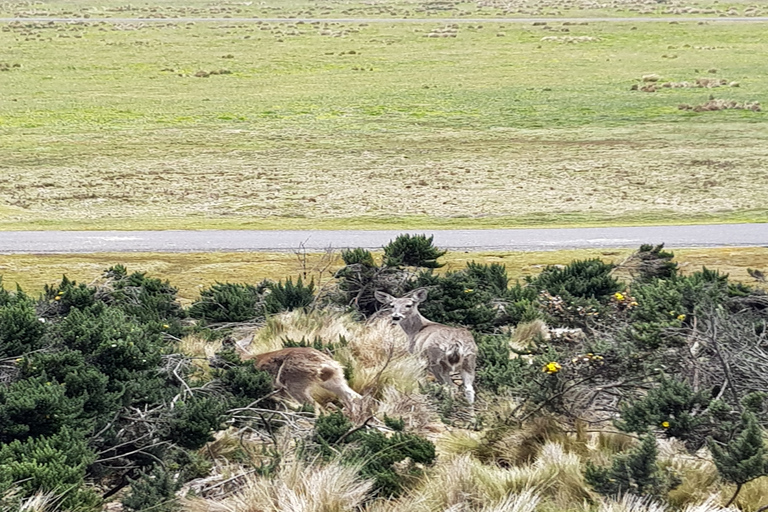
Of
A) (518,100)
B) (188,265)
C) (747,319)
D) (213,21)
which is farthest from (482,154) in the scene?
(213,21)

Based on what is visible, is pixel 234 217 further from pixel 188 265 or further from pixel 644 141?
pixel 644 141

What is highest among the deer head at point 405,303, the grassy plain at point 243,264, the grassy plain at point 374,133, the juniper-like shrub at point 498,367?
the grassy plain at point 374,133

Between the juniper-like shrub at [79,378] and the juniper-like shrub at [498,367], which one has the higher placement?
the juniper-like shrub at [79,378]

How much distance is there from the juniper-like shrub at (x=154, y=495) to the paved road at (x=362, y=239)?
33.5 ft

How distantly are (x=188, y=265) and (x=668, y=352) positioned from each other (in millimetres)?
9010

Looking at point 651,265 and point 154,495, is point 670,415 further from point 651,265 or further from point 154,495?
point 651,265

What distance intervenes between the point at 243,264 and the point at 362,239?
268cm

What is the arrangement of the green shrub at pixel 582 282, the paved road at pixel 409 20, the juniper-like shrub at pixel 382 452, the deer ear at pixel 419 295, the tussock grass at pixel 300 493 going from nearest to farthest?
1. the tussock grass at pixel 300 493
2. the juniper-like shrub at pixel 382 452
3. the deer ear at pixel 419 295
4. the green shrub at pixel 582 282
5. the paved road at pixel 409 20

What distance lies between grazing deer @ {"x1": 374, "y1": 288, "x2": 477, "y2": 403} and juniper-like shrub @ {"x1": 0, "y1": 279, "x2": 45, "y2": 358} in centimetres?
331

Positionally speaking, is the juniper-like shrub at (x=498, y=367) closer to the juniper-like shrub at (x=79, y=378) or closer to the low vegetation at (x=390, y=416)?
the low vegetation at (x=390, y=416)

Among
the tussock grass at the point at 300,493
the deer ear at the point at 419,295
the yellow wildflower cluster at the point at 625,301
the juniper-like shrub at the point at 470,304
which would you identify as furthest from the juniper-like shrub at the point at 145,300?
the yellow wildflower cluster at the point at 625,301

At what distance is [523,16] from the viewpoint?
257 ft

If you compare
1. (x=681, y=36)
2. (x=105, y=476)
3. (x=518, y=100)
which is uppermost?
(x=681, y=36)

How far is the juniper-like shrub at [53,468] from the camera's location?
5.39 meters
